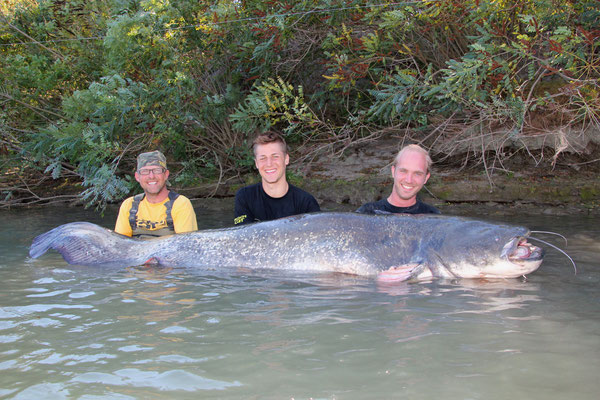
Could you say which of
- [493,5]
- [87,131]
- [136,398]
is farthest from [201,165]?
[136,398]

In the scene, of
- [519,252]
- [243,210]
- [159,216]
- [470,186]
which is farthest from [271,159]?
[470,186]

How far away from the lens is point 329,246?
4648mm

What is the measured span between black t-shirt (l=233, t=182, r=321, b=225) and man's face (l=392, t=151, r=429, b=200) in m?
1.05

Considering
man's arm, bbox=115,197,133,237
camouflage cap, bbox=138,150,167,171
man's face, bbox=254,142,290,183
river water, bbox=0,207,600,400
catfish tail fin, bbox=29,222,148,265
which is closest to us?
river water, bbox=0,207,600,400

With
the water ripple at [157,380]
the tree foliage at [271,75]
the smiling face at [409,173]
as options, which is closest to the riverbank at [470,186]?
the tree foliage at [271,75]

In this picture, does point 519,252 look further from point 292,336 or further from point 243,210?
point 243,210

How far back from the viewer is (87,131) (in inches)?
349

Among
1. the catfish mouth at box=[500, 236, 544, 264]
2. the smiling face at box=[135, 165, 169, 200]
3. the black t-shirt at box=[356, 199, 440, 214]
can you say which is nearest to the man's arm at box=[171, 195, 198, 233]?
the smiling face at box=[135, 165, 169, 200]

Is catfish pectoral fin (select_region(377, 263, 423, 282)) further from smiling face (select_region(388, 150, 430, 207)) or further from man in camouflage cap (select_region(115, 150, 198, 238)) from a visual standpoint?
man in camouflage cap (select_region(115, 150, 198, 238))

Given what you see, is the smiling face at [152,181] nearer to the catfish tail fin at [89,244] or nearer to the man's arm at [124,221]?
the man's arm at [124,221]

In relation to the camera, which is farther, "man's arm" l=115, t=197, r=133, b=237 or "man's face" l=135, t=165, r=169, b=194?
"man's arm" l=115, t=197, r=133, b=237

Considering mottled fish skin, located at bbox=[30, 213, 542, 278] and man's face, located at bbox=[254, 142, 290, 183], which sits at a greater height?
man's face, located at bbox=[254, 142, 290, 183]

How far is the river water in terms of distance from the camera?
2.49m

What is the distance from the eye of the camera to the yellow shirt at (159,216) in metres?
5.85
